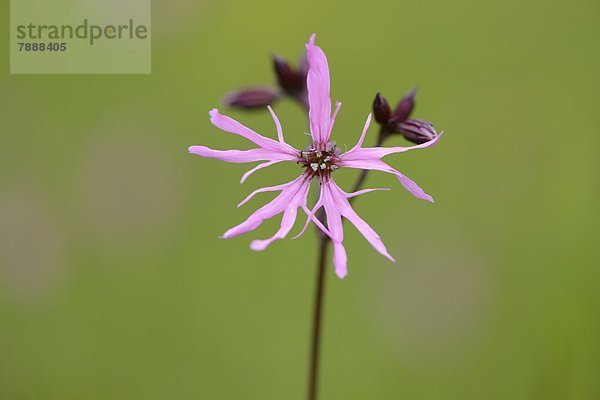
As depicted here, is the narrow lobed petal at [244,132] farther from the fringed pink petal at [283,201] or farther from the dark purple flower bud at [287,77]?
the dark purple flower bud at [287,77]

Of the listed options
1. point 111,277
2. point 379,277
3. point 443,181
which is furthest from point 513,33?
point 111,277

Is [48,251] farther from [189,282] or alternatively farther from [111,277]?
[189,282]

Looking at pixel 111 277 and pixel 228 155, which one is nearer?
pixel 228 155

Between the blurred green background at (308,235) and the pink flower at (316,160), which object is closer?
the pink flower at (316,160)

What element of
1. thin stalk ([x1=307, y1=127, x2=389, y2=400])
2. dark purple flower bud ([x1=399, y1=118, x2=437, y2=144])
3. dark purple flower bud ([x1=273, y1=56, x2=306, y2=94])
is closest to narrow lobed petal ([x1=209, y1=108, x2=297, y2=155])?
thin stalk ([x1=307, y1=127, x2=389, y2=400])

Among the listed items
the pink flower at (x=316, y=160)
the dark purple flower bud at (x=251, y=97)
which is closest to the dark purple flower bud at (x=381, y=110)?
the pink flower at (x=316, y=160)

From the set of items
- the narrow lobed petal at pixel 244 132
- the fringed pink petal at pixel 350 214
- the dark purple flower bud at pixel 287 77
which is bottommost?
the fringed pink petal at pixel 350 214

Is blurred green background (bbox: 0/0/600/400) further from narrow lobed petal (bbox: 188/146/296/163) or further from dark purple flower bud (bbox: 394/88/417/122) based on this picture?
dark purple flower bud (bbox: 394/88/417/122)
